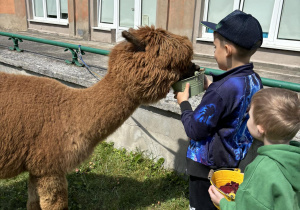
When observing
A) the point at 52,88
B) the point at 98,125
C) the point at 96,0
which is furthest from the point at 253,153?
the point at 96,0

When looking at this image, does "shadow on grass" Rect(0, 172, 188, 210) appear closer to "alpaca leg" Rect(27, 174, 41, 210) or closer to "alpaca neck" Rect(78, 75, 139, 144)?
"alpaca leg" Rect(27, 174, 41, 210)

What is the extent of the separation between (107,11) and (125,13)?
0.82m

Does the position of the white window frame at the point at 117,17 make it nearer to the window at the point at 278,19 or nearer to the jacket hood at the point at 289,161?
the window at the point at 278,19

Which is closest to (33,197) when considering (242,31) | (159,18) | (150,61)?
(150,61)

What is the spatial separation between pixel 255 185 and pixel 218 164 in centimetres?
57

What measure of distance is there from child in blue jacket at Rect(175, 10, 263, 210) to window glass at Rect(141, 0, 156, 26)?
6.47 metres

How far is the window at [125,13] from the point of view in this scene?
8.09 meters

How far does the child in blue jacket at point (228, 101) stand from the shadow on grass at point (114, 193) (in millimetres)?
1314

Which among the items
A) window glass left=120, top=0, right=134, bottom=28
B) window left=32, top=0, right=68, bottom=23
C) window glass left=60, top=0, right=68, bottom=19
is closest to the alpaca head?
window glass left=120, top=0, right=134, bottom=28

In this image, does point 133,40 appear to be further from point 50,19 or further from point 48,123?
point 50,19

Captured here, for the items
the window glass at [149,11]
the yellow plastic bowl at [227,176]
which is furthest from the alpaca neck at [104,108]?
the window glass at [149,11]

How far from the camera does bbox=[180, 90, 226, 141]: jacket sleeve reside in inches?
64.9

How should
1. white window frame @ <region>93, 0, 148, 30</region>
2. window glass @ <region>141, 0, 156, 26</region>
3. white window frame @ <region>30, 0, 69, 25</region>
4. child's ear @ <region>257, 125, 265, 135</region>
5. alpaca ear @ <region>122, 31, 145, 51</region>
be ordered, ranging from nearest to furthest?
child's ear @ <region>257, 125, 265, 135</region>
alpaca ear @ <region>122, 31, 145, 51</region>
window glass @ <region>141, 0, 156, 26</region>
white window frame @ <region>93, 0, 148, 30</region>
white window frame @ <region>30, 0, 69, 25</region>

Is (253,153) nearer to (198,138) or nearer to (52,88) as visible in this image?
(198,138)
